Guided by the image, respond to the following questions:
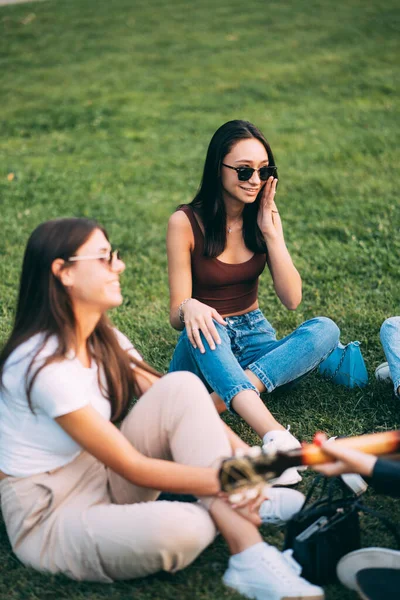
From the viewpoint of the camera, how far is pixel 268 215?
13.6 ft

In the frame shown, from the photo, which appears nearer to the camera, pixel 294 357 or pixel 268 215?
pixel 294 357

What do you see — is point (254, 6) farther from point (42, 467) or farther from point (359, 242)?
point (42, 467)

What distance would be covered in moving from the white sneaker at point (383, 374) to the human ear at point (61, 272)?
224 centimetres

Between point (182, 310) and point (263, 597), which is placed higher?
point (182, 310)

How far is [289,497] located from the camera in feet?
10.4

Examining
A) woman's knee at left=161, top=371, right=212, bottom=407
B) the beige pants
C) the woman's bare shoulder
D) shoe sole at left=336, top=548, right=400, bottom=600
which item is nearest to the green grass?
shoe sole at left=336, top=548, right=400, bottom=600

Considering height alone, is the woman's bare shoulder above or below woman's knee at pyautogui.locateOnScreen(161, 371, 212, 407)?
above

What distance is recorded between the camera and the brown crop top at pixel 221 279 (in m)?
4.11

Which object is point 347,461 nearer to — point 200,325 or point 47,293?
point 47,293

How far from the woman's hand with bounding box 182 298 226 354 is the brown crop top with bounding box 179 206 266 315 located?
0.39 m

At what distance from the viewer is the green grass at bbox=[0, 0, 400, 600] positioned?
13.9 ft

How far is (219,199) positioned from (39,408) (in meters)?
1.82

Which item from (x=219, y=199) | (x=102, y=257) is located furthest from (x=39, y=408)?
(x=219, y=199)

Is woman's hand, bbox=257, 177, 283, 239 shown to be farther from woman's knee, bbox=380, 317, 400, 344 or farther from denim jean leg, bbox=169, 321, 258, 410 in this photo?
woman's knee, bbox=380, 317, 400, 344
